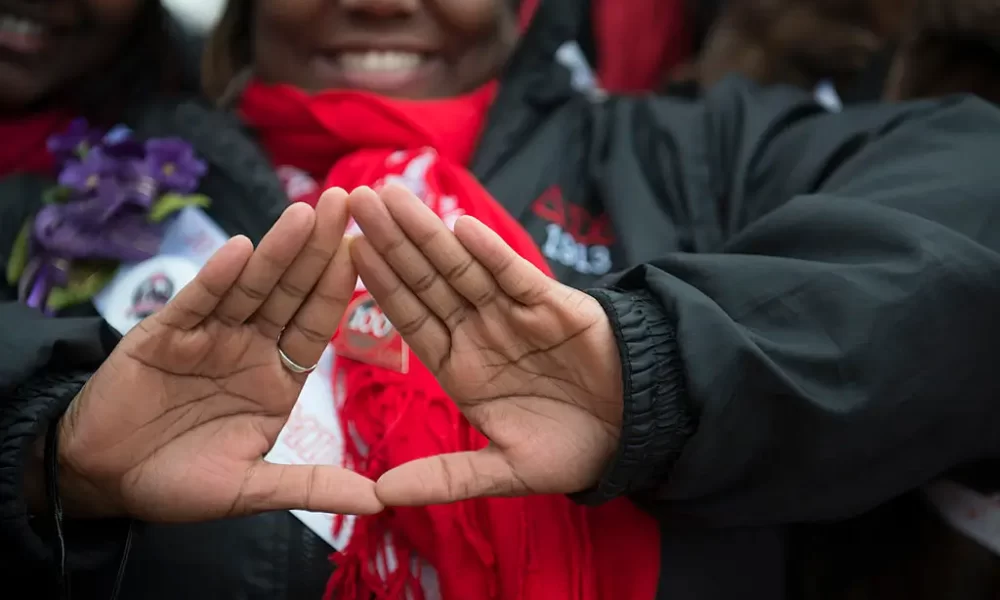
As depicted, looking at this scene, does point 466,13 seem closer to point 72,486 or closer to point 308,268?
point 308,268

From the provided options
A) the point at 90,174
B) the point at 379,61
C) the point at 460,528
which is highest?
the point at 379,61

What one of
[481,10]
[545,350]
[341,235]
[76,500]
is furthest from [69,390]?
[481,10]

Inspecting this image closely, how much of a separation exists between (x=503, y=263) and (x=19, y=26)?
716 millimetres

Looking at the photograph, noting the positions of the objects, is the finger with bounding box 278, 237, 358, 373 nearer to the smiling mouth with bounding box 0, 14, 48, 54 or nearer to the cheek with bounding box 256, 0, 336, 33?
the cheek with bounding box 256, 0, 336, 33

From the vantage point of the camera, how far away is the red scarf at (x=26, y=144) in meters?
0.98

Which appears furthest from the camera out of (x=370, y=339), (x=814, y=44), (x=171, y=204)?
(x=814, y=44)

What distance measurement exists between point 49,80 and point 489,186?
539 mm

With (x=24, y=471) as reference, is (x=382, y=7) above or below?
above

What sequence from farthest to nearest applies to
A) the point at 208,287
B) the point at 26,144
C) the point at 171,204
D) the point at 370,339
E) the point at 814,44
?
the point at 814,44
the point at 26,144
the point at 171,204
the point at 370,339
the point at 208,287

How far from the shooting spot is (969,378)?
25.8 inches

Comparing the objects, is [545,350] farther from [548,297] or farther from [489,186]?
[489,186]

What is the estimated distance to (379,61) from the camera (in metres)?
0.96

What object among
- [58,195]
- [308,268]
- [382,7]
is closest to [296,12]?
[382,7]

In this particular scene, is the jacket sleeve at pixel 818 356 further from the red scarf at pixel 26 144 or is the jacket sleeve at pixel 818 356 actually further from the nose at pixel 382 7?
the red scarf at pixel 26 144
